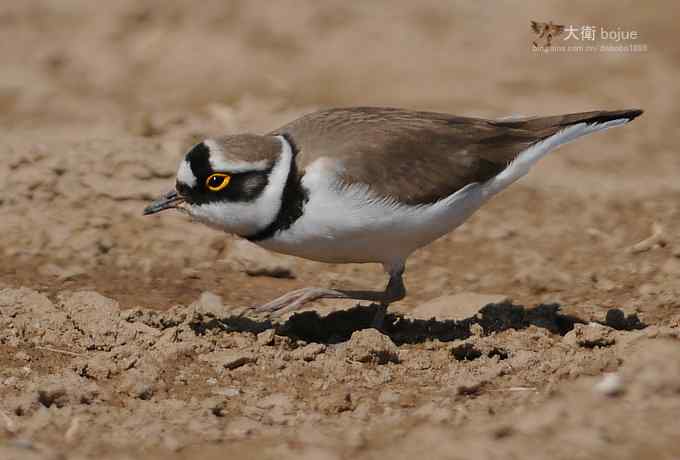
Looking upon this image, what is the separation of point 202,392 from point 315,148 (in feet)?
5.68

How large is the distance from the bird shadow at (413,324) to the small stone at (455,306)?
0.08 meters

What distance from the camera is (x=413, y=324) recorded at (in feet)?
24.7

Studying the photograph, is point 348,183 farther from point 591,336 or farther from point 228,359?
point 591,336

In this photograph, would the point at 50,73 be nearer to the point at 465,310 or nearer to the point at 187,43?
the point at 187,43

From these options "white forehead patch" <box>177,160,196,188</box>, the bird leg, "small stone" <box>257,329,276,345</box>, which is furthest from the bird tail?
"white forehead patch" <box>177,160,196,188</box>

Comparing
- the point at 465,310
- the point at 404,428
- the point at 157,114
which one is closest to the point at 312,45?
the point at 157,114

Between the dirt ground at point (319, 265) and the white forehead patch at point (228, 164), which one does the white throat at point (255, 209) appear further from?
the dirt ground at point (319, 265)

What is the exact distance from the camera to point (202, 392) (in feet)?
20.4

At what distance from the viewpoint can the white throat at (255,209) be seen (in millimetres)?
6750

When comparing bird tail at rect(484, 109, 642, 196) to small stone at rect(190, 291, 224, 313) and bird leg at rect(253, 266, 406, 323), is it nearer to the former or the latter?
bird leg at rect(253, 266, 406, 323)

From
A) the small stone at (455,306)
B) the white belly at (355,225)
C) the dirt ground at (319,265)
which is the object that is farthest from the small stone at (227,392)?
the small stone at (455,306)

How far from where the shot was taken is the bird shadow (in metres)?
7.27

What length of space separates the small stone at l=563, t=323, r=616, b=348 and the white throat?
6.76 ft

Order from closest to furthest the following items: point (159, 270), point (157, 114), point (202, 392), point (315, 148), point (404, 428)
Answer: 1. point (404, 428)
2. point (202, 392)
3. point (315, 148)
4. point (159, 270)
5. point (157, 114)
